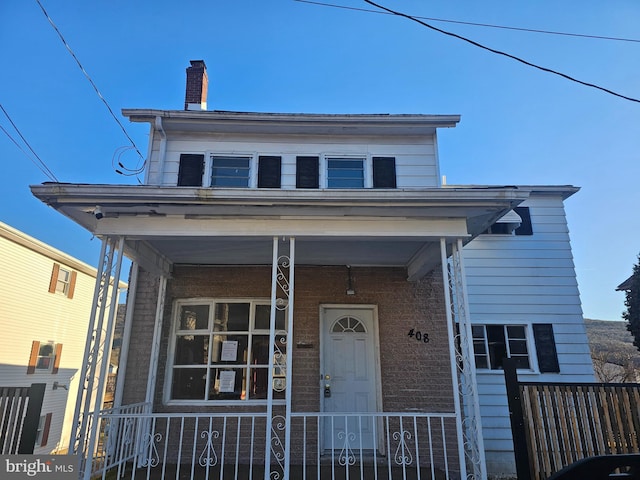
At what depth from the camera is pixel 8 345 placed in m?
12.5

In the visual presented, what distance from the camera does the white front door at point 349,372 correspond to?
6016mm

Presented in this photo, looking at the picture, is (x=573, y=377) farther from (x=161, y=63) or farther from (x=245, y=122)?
(x=161, y=63)

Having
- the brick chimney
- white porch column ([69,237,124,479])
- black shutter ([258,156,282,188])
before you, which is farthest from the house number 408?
the brick chimney

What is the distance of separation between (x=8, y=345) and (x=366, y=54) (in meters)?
14.0

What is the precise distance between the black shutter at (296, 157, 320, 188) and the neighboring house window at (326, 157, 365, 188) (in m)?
0.23

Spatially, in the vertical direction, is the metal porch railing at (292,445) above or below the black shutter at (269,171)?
below

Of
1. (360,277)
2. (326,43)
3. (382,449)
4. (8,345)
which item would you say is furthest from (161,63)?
(8,345)

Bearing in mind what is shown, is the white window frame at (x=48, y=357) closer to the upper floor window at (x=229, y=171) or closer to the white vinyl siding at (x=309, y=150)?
the white vinyl siding at (x=309, y=150)

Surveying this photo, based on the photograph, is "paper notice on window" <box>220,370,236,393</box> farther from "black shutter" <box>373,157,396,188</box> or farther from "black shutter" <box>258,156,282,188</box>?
"black shutter" <box>373,157,396,188</box>

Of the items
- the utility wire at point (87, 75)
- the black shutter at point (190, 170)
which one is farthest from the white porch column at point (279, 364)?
the utility wire at point (87, 75)

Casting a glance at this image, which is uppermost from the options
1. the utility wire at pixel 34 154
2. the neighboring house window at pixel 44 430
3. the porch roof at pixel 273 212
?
the utility wire at pixel 34 154

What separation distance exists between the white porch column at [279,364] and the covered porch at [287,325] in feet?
0.17

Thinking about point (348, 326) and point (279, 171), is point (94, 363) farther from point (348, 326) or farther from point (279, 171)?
point (279, 171)

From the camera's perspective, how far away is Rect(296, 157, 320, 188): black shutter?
6957 mm
